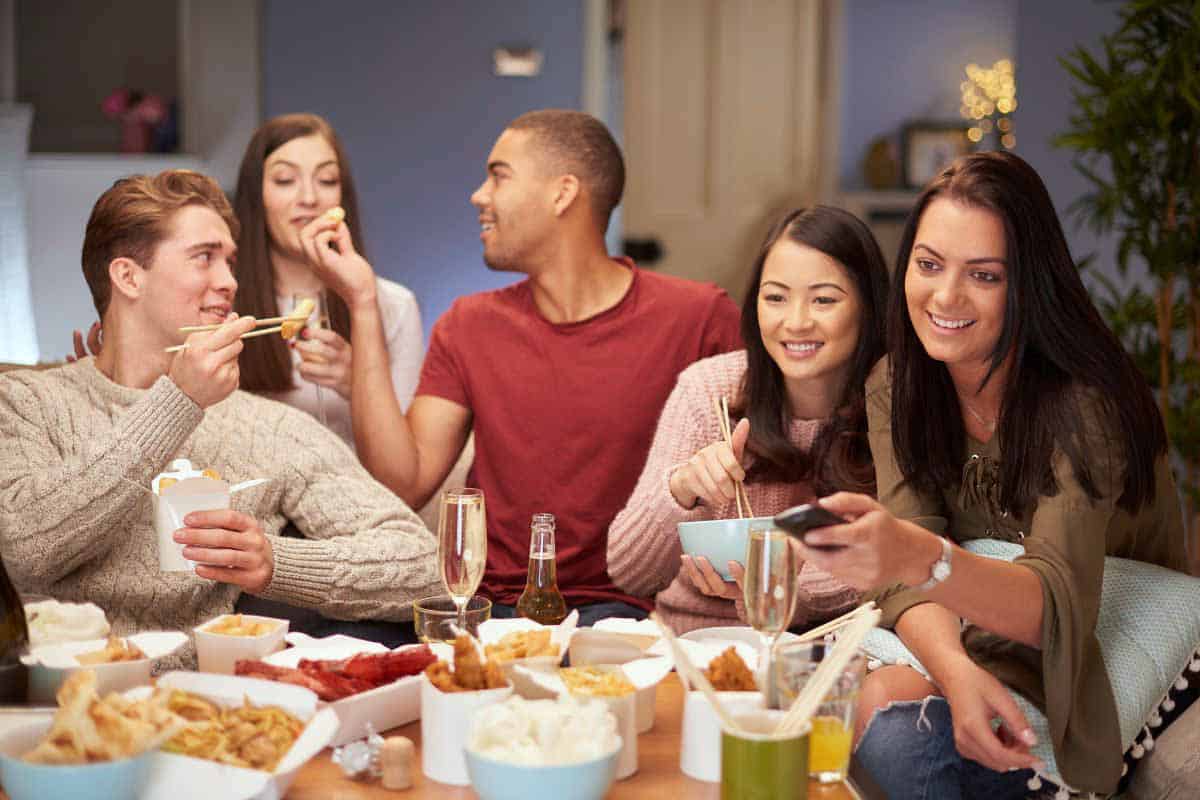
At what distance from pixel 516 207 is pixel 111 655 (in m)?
1.74

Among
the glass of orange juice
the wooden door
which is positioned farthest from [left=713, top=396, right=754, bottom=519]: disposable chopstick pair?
the wooden door

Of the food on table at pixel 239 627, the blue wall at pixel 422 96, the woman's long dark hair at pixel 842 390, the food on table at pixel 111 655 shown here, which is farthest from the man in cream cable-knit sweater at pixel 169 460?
the blue wall at pixel 422 96

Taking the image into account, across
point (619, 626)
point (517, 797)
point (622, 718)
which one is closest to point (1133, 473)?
point (619, 626)

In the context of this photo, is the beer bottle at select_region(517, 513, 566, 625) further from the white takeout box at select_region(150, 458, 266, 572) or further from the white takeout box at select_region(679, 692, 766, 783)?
the white takeout box at select_region(679, 692, 766, 783)

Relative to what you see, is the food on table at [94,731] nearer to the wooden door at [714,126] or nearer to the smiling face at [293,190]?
the smiling face at [293,190]

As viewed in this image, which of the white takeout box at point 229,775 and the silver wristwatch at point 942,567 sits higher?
the silver wristwatch at point 942,567

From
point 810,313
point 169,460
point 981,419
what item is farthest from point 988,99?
point 169,460

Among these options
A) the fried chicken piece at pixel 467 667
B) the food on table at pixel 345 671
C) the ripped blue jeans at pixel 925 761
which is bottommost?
the ripped blue jeans at pixel 925 761

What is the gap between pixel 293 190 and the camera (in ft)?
10.1

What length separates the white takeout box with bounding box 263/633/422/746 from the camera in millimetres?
1441

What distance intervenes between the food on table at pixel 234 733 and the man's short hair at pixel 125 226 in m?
1.06

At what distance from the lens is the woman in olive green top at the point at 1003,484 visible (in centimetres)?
171

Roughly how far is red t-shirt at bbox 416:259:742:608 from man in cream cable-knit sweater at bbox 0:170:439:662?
56cm

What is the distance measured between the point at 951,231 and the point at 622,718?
918 mm
